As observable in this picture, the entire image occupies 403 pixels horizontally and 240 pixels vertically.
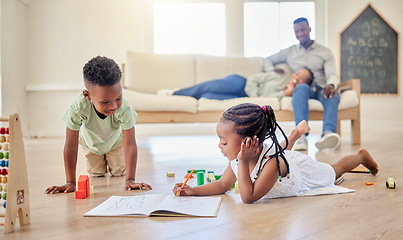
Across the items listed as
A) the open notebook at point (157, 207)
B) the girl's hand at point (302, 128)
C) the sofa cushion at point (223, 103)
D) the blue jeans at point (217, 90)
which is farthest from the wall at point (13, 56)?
the girl's hand at point (302, 128)

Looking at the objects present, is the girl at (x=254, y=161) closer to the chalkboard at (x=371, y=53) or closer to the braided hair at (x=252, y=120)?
the braided hair at (x=252, y=120)

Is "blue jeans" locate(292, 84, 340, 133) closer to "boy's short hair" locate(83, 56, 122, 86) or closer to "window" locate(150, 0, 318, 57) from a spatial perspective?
"boy's short hair" locate(83, 56, 122, 86)

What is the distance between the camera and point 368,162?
178 cm

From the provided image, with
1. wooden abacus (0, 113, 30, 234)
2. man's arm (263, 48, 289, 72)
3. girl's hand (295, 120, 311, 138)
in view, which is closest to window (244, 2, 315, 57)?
man's arm (263, 48, 289, 72)

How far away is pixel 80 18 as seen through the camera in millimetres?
4879

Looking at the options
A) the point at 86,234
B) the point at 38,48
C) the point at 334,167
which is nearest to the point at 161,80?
the point at 38,48

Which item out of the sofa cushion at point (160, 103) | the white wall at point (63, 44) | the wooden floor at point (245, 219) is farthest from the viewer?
the white wall at point (63, 44)

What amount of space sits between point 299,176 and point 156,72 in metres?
2.61

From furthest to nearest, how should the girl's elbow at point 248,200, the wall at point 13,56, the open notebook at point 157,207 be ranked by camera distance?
1. the wall at point 13,56
2. the girl's elbow at point 248,200
3. the open notebook at point 157,207

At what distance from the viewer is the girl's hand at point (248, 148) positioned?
119 cm

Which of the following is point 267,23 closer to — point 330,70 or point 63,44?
point 330,70

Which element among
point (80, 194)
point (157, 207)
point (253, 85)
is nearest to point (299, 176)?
point (157, 207)

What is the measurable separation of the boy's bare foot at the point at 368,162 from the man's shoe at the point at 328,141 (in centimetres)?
99

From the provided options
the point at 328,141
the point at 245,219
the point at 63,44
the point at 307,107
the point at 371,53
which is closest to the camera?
the point at 245,219
